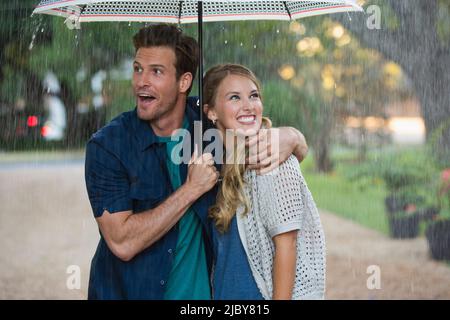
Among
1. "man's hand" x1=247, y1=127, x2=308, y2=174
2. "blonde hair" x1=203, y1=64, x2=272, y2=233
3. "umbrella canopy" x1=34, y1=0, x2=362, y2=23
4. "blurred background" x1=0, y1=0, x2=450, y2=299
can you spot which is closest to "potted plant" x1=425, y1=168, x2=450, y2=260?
"blurred background" x1=0, y1=0, x2=450, y2=299

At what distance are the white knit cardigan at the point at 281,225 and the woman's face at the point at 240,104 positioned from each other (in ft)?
0.69

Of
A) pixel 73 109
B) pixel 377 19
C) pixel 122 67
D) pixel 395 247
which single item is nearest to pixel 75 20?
pixel 377 19

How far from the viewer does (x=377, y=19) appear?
33.6 ft

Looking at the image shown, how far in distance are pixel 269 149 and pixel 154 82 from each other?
59 centimetres

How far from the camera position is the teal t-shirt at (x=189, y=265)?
3492 millimetres

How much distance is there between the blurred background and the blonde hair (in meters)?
5.52

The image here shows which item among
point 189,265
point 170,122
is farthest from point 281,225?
point 170,122

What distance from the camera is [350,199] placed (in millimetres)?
16422

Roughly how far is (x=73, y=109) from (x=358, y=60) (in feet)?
27.3

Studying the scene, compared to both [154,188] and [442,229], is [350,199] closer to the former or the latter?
[442,229]

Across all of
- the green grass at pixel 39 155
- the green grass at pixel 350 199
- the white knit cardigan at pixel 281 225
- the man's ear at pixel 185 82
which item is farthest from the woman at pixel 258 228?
the green grass at pixel 39 155

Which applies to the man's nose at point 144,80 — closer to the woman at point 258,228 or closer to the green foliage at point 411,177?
the woman at point 258,228
